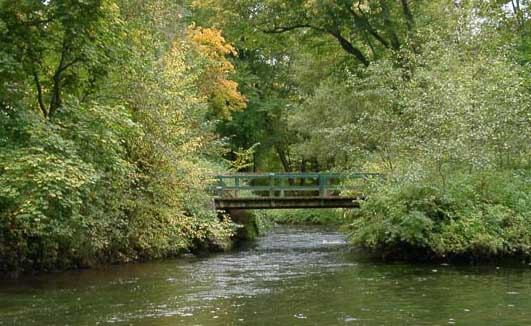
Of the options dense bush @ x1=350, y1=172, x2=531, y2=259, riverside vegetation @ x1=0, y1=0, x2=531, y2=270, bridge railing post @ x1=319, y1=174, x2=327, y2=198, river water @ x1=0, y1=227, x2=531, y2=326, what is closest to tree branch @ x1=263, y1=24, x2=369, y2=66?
riverside vegetation @ x1=0, y1=0, x2=531, y2=270

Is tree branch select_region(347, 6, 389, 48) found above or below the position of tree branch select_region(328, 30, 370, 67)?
above

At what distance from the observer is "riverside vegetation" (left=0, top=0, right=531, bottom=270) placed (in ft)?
57.2

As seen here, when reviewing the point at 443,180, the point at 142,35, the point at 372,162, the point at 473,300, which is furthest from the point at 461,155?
the point at 142,35

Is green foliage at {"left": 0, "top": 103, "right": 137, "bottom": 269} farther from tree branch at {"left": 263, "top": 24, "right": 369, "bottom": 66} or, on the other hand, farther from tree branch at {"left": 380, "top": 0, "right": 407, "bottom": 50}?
tree branch at {"left": 380, "top": 0, "right": 407, "bottom": 50}

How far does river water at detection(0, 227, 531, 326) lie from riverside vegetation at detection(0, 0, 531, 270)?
105 centimetres

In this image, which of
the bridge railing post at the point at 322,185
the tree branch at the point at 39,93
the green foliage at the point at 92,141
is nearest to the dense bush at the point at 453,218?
the green foliage at the point at 92,141

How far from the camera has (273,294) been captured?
15766 millimetres

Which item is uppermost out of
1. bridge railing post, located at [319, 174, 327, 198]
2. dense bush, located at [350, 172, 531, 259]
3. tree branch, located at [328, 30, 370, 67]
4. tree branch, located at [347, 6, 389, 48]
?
tree branch, located at [347, 6, 389, 48]

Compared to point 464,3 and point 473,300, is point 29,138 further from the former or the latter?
point 464,3

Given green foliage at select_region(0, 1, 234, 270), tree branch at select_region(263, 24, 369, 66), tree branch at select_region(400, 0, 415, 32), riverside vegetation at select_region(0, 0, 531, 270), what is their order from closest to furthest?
green foliage at select_region(0, 1, 234, 270) → riverside vegetation at select_region(0, 0, 531, 270) → tree branch at select_region(400, 0, 415, 32) → tree branch at select_region(263, 24, 369, 66)

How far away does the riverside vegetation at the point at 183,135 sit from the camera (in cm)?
1744

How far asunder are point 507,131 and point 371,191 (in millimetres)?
4557

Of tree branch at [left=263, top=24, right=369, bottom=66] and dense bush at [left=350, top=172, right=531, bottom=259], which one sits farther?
tree branch at [left=263, top=24, right=369, bottom=66]

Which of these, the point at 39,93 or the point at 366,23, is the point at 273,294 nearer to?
the point at 39,93
